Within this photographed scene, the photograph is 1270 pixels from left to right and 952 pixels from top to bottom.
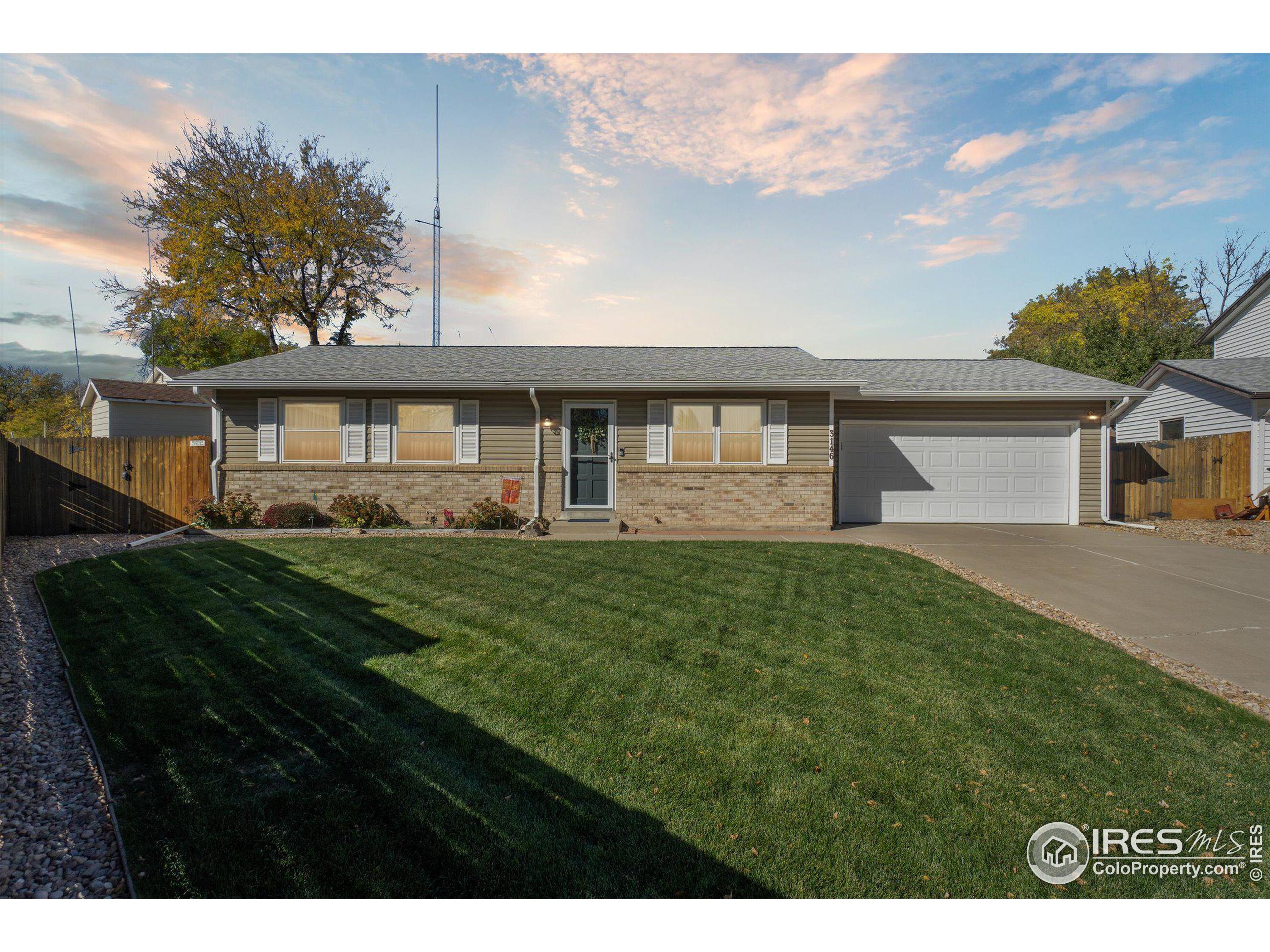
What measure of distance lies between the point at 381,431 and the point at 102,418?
59.1ft

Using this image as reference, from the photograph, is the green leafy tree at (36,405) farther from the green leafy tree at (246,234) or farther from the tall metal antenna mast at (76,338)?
the green leafy tree at (246,234)

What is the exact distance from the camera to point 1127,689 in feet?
13.5

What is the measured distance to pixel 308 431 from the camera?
11.9m

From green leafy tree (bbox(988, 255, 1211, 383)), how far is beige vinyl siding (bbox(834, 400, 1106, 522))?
557 inches

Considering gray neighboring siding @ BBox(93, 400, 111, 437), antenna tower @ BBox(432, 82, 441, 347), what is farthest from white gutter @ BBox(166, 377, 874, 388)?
gray neighboring siding @ BBox(93, 400, 111, 437)

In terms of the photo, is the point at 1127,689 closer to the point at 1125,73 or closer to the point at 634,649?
the point at 634,649

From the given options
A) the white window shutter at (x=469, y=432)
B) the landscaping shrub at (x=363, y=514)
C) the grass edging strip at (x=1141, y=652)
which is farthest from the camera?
the white window shutter at (x=469, y=432)

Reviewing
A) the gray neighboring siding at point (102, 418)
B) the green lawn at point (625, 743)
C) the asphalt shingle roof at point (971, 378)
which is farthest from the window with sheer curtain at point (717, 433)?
the gray neighboring siding at point (102, 418)

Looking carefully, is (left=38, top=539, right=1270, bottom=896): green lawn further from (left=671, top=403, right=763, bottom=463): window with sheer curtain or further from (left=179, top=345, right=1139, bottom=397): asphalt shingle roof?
(left=179, top=345, right=1139, bottom=397): asphalt shingle roof

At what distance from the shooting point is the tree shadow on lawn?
2.21m

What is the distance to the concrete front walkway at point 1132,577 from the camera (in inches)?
200

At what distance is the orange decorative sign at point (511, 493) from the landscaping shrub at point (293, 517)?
12.2 ft

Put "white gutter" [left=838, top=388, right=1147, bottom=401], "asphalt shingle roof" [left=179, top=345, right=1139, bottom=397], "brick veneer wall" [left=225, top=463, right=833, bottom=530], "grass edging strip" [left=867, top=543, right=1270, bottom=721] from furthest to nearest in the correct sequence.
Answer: "white gutter" [left=838, top=388, right=1147, bottom=401] < "brick veneer wall" [left=225, top=463, right=833, bottom=530] < "asphalt shingle roof" [left=179, top=345, right=1139, bottom=397] < "grass edging strip" [left=867, top=543, right=1270, bottom=721]

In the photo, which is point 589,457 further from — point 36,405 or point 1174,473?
point 36,405
